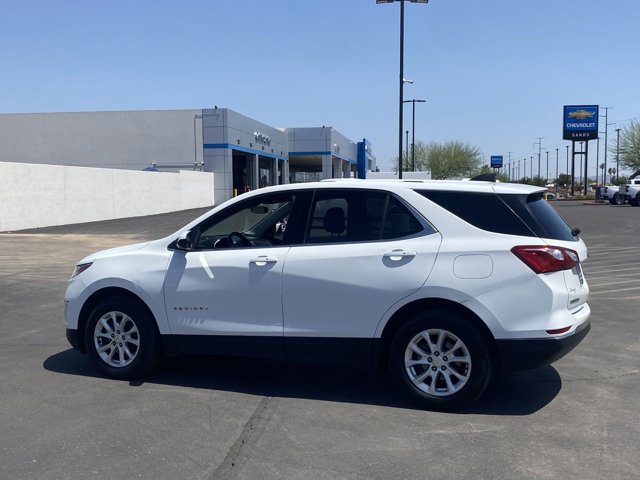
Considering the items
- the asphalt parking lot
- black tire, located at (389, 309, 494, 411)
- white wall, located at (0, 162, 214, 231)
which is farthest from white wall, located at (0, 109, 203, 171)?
black tire, located at (389, 309, 494, 411)

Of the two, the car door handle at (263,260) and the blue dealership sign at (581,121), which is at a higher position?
the blue dealership sign at (581,121)

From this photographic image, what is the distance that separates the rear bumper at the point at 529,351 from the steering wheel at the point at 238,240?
7.54 ft

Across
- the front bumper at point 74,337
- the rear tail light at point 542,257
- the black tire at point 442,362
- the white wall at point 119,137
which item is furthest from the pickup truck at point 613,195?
the front bumper at point 74,337

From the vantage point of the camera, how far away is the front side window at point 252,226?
5691mm

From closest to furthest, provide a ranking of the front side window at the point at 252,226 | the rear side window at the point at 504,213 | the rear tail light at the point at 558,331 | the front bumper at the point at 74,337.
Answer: the rear tail light at the point at 558,331 < the rear side window at the point at 504,213 < the front side window at the point at 252,226 < the front bumper at the point at 74,337

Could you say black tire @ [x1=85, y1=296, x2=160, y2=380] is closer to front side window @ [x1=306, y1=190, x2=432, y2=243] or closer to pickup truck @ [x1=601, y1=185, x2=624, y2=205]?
front side window @ [x1=306, y1=190, x2=432, y2=243]

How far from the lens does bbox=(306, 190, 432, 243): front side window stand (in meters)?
5.30

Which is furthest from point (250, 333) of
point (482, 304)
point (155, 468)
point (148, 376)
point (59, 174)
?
point (59, 174)

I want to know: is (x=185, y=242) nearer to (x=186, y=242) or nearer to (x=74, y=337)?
(x=186, y=242)

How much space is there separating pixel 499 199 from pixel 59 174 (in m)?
26.4

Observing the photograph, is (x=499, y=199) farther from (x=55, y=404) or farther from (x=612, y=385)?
(x=55, y=404)

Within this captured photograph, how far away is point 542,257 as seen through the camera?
16.0 feet

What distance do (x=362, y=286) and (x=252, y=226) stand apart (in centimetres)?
139

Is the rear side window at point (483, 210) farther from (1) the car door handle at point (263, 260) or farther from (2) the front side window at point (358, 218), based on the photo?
(1) the car door handle at point (263, 260)
